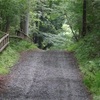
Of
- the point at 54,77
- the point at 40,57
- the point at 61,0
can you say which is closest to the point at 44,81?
the point at 54,77

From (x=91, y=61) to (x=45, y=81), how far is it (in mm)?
3386

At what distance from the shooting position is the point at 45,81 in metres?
13.1

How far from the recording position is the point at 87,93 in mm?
11422

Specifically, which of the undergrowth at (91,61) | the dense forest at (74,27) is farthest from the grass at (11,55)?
the undergrowth at (91,61)

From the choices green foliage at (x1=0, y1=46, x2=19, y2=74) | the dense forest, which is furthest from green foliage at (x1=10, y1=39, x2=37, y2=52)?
green foliage at (x1=0, y1=46, x2=19, y2=74)

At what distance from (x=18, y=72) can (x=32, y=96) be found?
4.13m

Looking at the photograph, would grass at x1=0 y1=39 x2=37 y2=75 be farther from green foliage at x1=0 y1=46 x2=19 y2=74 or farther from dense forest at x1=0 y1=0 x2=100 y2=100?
dense forest at x1=0 y1=0 x2=100 y2=100

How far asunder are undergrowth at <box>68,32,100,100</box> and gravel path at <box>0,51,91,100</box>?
33cm

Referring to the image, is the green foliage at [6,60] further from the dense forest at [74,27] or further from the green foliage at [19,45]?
the green foliage at [19,45]

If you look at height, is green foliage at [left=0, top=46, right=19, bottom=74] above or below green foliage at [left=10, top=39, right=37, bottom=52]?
above

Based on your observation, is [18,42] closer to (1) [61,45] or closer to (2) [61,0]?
(2) [61,0]

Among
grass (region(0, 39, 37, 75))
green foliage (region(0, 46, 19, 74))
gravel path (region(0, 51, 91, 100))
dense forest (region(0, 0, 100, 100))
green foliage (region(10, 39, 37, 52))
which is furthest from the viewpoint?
green foliage (region(10, 39, 37, 52))

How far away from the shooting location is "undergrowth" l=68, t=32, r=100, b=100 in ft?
39.5

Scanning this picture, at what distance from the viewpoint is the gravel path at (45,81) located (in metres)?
11.0
